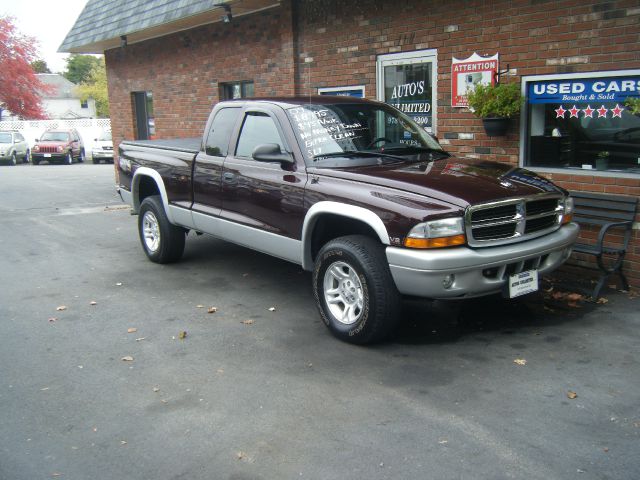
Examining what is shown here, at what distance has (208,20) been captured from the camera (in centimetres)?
1227

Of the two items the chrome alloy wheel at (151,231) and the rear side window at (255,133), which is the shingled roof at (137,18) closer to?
the chrome alloy wheel at (151,231)

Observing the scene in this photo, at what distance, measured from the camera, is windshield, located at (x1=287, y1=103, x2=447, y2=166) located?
573 centimetres

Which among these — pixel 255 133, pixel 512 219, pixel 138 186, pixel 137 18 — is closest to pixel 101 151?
pixel 137 18

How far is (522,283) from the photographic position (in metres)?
4.99

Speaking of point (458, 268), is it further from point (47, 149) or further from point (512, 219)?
point (47, 149)

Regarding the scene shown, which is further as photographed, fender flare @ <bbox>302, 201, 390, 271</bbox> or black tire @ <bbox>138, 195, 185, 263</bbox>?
black tire @ <bbox>138, 195, 185, 263</bbox>

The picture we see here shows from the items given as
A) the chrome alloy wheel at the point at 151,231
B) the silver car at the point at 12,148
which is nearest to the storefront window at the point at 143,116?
the chrome alloy wheel at the point at 151,231

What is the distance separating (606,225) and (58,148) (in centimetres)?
2883

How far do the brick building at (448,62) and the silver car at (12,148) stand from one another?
20.0m

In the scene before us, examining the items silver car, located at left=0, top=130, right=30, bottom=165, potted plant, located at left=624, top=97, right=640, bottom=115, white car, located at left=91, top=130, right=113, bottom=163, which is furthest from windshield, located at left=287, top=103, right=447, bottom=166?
silver car, located at left=0, top=130, right=30, bottom=165

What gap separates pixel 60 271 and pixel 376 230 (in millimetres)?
4804

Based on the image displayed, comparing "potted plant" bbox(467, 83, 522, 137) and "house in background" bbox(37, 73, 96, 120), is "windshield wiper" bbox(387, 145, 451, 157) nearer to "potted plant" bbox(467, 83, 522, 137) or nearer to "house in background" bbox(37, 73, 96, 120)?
"potted plant" bbox(467, 83, 522, 137)

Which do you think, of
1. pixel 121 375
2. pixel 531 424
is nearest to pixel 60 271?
pixel 121 375

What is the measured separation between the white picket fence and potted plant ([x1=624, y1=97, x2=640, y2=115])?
3678cm
